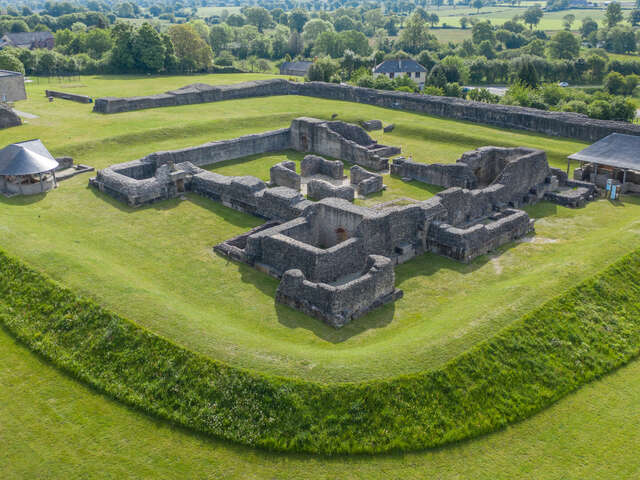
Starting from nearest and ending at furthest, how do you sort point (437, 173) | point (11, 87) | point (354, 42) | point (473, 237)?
point (473, 237) → point (437, 173) → point (11, 87) → point (354, 42)

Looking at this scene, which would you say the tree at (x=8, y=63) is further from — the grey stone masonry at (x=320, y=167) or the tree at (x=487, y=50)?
the tree at (x=487, y=50)

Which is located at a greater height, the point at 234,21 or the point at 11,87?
the point at 234,21

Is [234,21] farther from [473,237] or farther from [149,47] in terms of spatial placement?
[473,237]

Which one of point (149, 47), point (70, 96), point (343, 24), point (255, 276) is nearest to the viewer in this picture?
point (255, 276)

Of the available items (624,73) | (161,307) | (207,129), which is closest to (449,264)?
(161,307)

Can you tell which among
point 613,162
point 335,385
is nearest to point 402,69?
point 613,162

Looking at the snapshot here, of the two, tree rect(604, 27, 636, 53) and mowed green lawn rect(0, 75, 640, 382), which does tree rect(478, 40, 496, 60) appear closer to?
tree rect(604, 27, 636, 53)

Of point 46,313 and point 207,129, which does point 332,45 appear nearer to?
point 207,129
